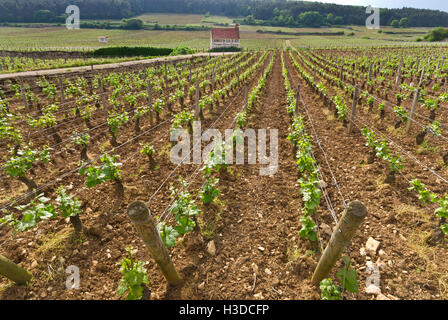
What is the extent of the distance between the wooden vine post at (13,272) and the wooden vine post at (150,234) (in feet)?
6.92

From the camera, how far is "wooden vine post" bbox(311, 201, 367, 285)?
2391mm

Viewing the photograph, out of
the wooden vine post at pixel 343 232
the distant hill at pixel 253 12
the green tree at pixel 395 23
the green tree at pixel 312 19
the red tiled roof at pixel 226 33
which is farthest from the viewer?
the green tree at pixel 312 19

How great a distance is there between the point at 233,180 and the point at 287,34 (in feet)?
394

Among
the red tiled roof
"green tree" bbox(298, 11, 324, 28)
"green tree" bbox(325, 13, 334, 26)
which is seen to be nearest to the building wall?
the red tiled roof

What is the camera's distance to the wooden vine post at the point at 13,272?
10.2 ft

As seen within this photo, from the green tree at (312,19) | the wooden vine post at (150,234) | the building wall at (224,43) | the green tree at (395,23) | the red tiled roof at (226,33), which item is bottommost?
the wooden vine post at (150,234)

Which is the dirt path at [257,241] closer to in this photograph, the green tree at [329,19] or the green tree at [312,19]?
the green tree at [312,19]

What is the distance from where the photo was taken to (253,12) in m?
160

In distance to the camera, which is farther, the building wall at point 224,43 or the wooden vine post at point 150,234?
the building wall at point 224,43

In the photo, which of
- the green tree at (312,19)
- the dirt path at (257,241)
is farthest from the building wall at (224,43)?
the green tree at (312,19)

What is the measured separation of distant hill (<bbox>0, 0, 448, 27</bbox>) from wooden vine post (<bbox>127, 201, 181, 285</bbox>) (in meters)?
158
